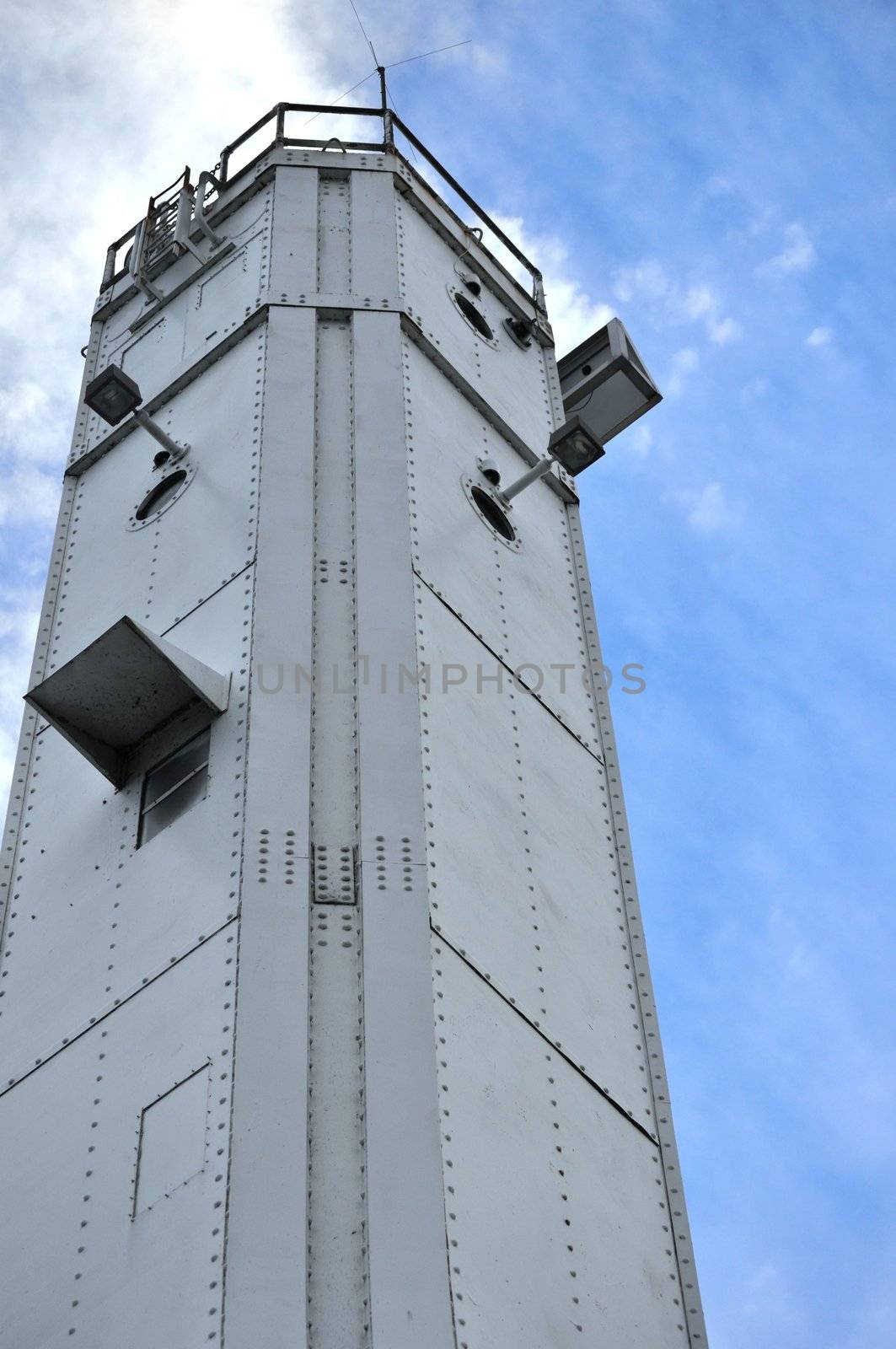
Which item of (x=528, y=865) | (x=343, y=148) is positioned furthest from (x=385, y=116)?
(x=528, y=865)

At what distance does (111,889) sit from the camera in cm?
1115

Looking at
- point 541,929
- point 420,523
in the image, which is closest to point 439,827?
point 541,929

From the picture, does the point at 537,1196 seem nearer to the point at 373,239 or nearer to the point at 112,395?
the point at 112,395

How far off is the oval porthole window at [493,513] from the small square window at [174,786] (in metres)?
4.05

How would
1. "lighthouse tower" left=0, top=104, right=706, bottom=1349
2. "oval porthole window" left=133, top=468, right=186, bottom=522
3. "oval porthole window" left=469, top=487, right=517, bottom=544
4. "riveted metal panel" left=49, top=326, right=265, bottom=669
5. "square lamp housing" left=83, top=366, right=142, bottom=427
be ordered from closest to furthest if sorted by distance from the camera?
"lighthouse tower" left=0, top=104, right=706, bottom=1349, "riveted metal panel" left=49, top=326, right=265, bottom=669, "square lamp housing" left=83, top=366, right=142, bottom=427, "oval porthole window" left=133, top=468, right=186, bottom=522, "oval porthole window" left=469, top=487, right=517, bottom=544

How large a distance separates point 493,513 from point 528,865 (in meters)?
4.13

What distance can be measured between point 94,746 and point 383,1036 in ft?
11.9

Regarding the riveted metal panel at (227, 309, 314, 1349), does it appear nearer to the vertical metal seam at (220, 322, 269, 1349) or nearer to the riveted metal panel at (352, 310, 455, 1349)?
the vertical metal seam at (220, 322, 269, 1349)

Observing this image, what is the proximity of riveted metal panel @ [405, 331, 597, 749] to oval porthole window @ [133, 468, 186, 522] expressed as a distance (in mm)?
2063

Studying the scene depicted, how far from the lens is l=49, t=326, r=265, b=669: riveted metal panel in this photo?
1298 cm

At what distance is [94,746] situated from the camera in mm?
11961

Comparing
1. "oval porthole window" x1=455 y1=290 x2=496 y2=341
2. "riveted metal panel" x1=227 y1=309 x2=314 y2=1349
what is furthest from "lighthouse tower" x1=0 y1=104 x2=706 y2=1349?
"oval porthole window" x1=455 y1=290 x2=496 y2=341

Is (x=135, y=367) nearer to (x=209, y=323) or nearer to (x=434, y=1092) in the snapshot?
(x=209, y=323)

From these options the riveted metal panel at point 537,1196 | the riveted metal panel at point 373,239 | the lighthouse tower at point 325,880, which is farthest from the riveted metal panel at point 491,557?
the riveted metal panel at point 537,1196
